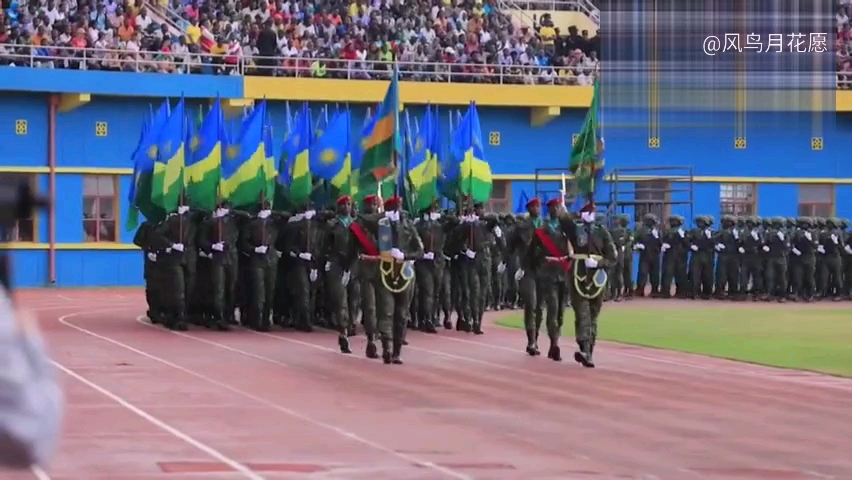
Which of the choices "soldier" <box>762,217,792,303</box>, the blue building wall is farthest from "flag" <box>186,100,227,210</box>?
"soldier" <box>762,217,792,303</box>

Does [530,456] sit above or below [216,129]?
below

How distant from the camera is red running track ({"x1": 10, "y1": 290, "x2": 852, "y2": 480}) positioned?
1050 centimetres

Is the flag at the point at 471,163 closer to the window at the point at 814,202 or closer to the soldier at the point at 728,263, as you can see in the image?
the soldier at the point at 728,263

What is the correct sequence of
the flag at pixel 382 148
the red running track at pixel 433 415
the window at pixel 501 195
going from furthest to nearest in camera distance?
the window at pixel 501 195 → the flag at pixel 382 148 → the red running track at pixel 433 415

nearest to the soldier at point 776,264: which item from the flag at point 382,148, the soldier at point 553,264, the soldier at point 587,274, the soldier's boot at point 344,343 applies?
the flag at point 382,148

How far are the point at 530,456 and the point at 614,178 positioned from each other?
27.0 meters

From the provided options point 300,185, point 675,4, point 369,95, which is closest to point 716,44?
point 675,4

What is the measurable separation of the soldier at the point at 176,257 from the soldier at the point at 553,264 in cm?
591

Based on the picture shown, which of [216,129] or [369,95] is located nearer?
[216,129]

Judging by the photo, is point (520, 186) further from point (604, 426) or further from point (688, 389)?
point (604, 426)

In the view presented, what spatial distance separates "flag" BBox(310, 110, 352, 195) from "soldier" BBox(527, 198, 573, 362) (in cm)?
573

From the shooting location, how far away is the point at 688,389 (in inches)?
628

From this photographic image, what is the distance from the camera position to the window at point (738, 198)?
43.7m

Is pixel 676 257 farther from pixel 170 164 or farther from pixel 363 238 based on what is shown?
pixel 363 238
